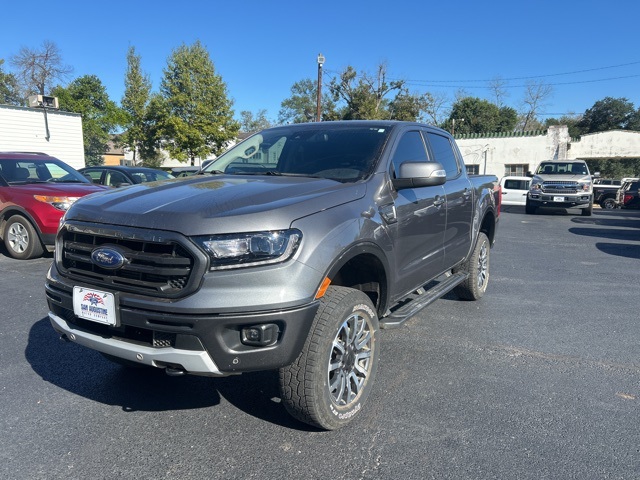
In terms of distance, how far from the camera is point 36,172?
8.15 metres

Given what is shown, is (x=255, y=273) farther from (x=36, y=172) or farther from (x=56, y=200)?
(x=36, y=172)

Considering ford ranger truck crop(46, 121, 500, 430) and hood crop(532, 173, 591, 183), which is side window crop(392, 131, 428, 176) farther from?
hood crop(532, 173, 591, 183)

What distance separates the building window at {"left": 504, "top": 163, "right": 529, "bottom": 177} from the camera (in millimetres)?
27141

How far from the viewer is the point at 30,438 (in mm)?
2734

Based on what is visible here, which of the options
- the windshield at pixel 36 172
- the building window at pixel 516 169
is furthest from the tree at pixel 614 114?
the windshield at pixel 36 172

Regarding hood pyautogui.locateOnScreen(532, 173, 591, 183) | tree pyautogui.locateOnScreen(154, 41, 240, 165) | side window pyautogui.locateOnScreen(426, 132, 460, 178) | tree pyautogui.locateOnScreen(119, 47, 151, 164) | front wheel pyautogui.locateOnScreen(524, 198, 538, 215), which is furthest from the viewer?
tree pyautogui.locateOnScreen(119, 47, 151, 164)

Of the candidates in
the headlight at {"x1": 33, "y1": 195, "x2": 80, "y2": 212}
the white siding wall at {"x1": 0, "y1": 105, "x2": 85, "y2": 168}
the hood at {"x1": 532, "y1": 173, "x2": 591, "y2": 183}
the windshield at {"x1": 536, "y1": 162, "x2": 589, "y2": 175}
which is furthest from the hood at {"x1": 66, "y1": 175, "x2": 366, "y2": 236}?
the white siding wall at {"x1": 0, "y1": 105, "x2": 85, "y2": 168}

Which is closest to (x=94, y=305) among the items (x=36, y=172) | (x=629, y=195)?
(x=36, y=172)

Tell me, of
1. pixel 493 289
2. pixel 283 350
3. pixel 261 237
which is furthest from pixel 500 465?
pixel 493 289

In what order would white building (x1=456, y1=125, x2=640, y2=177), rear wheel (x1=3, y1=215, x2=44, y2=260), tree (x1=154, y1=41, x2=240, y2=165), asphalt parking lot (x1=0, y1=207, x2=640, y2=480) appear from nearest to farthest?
asphalt parking lot (x1=0, y1=207, x2=640, y2=480), rear wheel (x1=3, y1=215, x2=44, y2=260), white building (x1=456, y1=125, x2=640, y2=177), tree (x1=154, y1=41, x2=240, y2=165)

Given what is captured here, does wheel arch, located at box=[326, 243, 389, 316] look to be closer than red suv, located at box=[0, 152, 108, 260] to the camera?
Yes

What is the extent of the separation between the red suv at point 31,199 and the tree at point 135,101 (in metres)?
26.3

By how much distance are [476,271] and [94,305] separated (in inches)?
162

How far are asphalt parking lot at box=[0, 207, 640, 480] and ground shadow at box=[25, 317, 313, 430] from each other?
0.01 m
